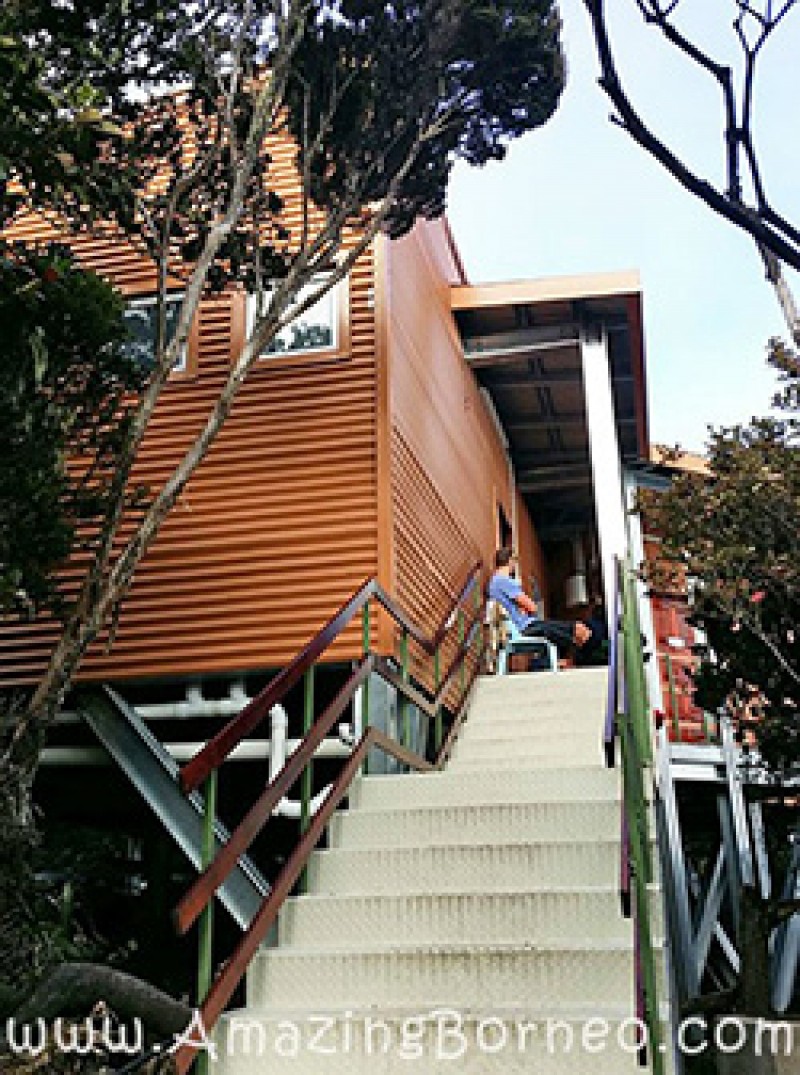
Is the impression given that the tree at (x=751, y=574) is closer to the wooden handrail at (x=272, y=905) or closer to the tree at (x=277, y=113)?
the wooden handrail at (x=272, y=905)

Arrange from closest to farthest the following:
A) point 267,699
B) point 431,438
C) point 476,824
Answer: point 267,699
point 476,824
point 431,438

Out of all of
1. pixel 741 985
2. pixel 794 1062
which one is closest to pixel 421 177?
pixel 741 985

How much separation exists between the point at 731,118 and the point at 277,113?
421cm

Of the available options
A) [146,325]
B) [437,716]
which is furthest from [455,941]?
[146,325]

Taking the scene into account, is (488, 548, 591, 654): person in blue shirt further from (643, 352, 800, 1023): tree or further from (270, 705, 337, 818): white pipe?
(270, 705, 337, 818): white pipe

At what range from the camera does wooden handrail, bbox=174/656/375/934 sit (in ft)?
10.4

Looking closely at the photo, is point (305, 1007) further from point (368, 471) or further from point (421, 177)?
point (421, 177)

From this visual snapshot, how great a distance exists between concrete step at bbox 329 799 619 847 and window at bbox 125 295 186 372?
462 centimetres

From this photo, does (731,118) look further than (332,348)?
No

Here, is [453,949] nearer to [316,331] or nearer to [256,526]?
[256,526]

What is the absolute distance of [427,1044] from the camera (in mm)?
3438

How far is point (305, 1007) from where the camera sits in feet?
12.3

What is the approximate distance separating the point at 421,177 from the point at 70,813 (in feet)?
A: 19.4

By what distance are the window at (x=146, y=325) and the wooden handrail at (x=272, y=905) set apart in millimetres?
4217
